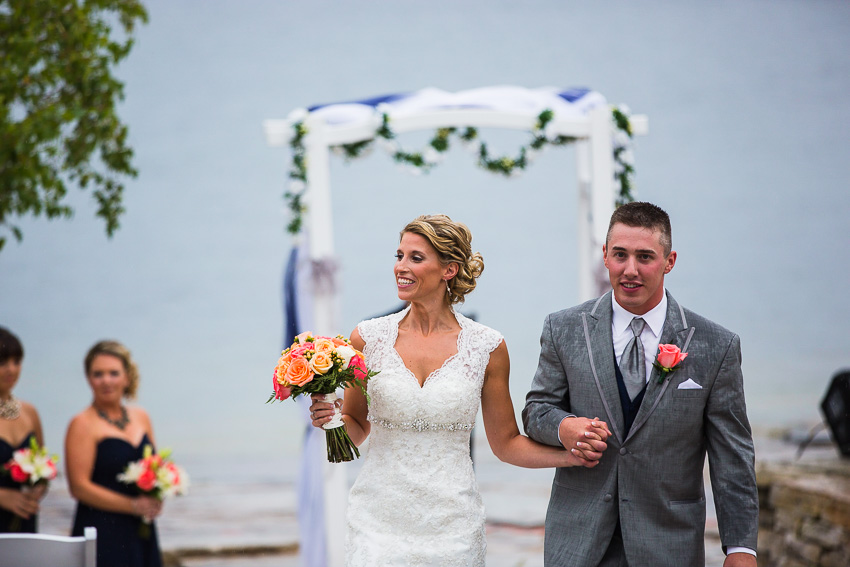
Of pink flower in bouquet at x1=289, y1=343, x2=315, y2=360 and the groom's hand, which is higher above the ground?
pink flower in bouquet at x1=289, y1=343, x2=315, y2=360

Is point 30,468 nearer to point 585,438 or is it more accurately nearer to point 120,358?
point 120,358

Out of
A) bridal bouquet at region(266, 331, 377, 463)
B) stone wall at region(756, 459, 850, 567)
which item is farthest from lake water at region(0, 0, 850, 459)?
bridal bouquet at region(266, 331, 377, 463)

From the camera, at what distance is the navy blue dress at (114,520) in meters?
4.93

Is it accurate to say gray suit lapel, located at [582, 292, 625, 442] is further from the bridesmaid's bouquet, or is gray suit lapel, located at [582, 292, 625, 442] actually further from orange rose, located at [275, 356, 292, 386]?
the bridesmaid's bouquet

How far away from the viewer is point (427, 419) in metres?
3.14

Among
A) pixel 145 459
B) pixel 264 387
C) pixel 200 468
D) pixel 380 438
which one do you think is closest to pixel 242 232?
pixel 264 387

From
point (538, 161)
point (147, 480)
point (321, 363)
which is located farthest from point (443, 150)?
point (538, 161)

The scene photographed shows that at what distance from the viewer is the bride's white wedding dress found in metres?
3.09

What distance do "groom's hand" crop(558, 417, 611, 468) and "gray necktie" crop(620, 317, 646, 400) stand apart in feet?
0.48

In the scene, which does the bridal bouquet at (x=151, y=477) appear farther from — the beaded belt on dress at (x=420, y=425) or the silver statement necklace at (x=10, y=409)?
the beaded belt on dress at (x=420, y=425)

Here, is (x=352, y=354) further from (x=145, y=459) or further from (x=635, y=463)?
(x=145, y=459)

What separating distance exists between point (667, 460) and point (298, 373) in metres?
1.18

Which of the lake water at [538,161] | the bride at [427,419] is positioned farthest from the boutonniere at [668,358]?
the lake water at [538,161]

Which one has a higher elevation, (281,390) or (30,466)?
(281,390)
